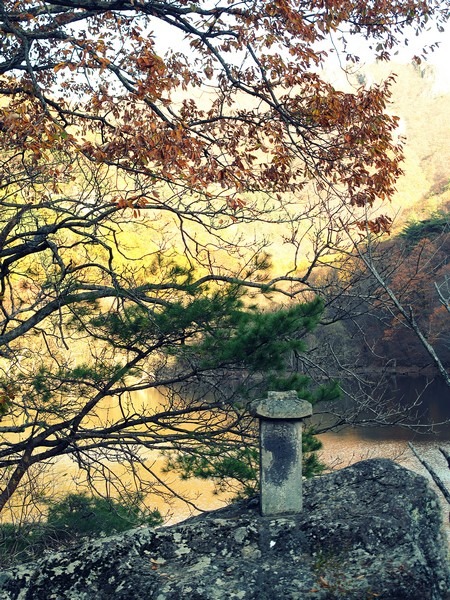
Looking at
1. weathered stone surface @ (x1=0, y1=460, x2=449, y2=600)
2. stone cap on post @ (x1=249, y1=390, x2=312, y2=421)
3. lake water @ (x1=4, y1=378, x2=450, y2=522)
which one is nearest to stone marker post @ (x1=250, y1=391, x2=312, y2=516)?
stone cap on post @ (x1=249, y1=390, x2=312, y2=421)

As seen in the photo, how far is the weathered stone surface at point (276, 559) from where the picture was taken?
3852mm

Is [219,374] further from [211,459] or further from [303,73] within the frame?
[303,73]

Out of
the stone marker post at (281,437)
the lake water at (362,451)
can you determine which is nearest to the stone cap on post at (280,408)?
the stone marker post at (281,437)

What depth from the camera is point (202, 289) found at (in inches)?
263

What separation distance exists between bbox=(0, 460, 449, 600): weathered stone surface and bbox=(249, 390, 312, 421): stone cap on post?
2.05ft

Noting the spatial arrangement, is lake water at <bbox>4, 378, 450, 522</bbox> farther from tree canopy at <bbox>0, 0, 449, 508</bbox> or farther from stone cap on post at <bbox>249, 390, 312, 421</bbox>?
stone cap on post at <bbox>249, 390, 312, 421</bbox>

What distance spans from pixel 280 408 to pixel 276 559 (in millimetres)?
997

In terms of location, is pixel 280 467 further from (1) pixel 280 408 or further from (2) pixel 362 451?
(2) pixel 362 451

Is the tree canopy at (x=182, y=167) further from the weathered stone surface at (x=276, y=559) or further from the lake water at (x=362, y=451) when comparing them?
the lake water at (x=362, y=451)

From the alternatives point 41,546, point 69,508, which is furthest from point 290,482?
point 69,508

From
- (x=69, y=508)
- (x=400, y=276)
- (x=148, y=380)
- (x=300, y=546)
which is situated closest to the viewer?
(x=300, y=546)

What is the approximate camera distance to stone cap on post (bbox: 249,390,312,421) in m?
4.70

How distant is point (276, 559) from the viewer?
4.13 m

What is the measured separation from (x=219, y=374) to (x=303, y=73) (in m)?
3.03
